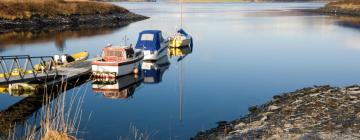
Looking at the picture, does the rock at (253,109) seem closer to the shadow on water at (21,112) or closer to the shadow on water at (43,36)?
the shadow on water at (21,112)

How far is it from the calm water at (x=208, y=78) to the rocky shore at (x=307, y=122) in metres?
3.15

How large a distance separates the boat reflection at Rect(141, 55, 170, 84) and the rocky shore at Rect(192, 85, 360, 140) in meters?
16.4

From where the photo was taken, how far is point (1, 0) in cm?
9719

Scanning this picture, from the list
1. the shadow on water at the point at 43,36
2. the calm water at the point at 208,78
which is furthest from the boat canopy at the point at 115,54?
the shadow on water at the point at 43,36

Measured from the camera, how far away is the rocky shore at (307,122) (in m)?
15.7

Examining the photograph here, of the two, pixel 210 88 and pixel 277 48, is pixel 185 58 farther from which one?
pixel 210 88

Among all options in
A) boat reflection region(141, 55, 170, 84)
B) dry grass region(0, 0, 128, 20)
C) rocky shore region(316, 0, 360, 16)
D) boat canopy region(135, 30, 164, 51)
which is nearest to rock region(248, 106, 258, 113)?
boat reflection region(141, 55, 170, 84)

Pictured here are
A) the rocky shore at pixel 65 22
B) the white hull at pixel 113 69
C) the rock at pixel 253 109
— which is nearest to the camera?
the rock at pixel 253 109

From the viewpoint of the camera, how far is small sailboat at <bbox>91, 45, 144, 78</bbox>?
37.1m

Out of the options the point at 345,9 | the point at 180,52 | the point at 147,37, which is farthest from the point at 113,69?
the point at 345,9

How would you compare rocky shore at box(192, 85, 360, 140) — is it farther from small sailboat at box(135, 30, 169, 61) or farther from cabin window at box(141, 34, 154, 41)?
cabin window at box(141, 34, 154, 41)

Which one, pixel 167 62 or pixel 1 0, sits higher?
pixel 1 0

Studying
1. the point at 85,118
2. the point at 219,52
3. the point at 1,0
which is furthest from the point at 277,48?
the point at 1,0

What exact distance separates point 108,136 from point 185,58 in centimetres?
3256
